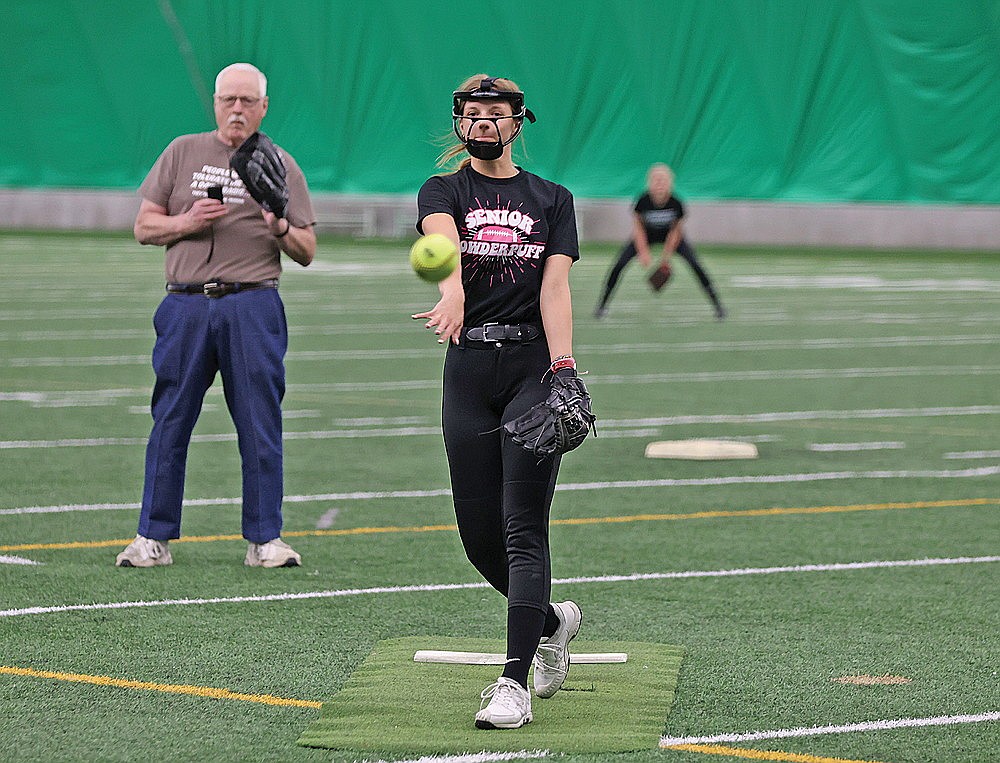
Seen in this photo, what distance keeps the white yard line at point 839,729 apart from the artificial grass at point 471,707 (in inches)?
4.8

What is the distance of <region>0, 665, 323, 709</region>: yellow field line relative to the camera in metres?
6.42

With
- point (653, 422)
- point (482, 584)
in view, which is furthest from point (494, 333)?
point (653, 422)

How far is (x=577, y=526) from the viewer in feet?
33.5

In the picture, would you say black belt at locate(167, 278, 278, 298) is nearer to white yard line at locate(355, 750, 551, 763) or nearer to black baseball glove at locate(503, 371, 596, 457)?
black baseball glove at locate(503, 371, 596, 457)

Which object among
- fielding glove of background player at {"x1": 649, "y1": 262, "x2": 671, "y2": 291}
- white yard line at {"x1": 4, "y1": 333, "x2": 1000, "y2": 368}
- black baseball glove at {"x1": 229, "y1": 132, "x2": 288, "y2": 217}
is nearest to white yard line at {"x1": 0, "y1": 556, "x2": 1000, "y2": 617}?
black baseball glove at {"x1": 229, "y1": 132, "x2": 288, "y2": 217}

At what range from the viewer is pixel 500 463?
632 centimetres

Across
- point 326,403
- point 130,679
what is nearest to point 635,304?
point 326,403

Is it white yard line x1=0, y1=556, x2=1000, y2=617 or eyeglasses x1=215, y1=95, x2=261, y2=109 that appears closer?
white yard line x1=0, y1=556, x2=1000, y2=617

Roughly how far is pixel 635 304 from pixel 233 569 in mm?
18870

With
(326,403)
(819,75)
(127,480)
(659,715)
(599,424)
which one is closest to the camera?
(659,715)

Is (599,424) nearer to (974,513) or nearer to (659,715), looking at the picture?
(974,513)

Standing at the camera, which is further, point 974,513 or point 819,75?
point 819,75

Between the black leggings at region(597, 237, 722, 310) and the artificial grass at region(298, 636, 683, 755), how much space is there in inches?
686

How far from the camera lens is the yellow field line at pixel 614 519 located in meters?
9.47
